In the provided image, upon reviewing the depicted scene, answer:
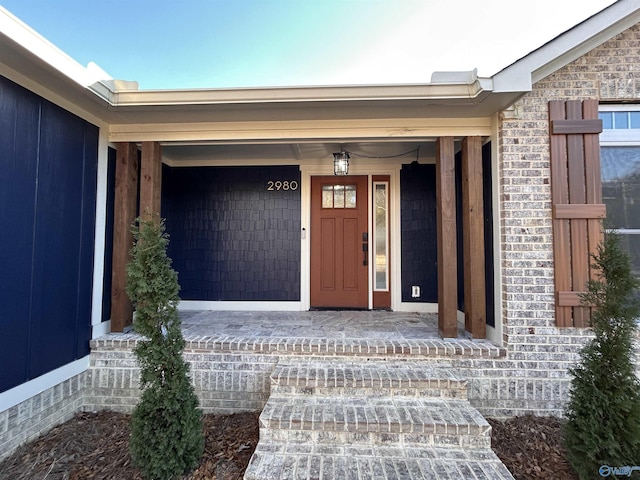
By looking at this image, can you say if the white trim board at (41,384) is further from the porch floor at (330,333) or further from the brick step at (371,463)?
the brick step at (371,463)

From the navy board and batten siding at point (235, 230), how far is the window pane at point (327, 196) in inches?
14.3

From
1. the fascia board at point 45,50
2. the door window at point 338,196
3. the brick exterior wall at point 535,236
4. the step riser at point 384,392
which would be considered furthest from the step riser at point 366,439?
the door window at point 338,196

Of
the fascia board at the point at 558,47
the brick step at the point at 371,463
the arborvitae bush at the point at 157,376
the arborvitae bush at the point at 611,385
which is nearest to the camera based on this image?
the brick step at the point at 371,463

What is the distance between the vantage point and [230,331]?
10.3 feet

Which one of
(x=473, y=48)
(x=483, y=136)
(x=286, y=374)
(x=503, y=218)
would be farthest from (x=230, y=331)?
(x=473, y=48)

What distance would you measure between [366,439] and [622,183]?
3.16 meters

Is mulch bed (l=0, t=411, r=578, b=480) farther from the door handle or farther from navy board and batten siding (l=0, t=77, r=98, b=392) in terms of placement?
the door handle

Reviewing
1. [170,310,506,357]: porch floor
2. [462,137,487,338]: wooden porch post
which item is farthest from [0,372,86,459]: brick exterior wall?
[462,137,487,338]: wooden porch post

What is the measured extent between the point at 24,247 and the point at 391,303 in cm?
386

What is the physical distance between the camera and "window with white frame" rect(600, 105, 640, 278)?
271cm

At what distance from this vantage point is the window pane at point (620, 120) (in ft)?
8.92

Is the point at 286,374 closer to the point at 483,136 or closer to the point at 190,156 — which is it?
the point at 483,136

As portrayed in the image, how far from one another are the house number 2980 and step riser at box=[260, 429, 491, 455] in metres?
3.12

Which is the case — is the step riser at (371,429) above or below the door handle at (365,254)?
below
